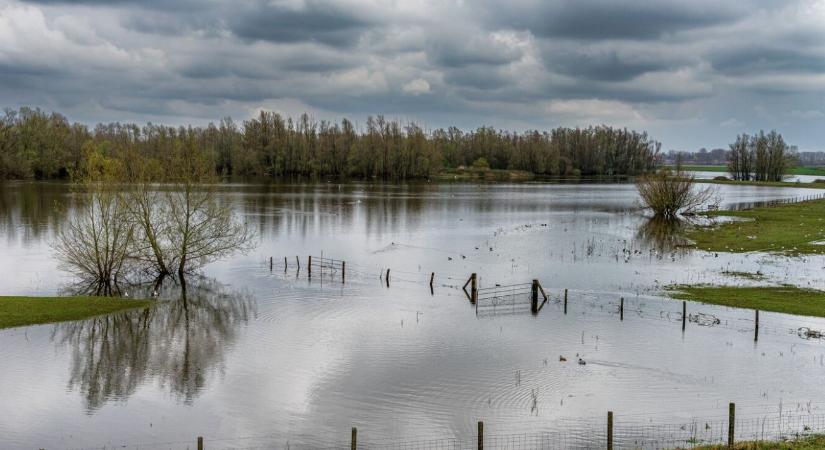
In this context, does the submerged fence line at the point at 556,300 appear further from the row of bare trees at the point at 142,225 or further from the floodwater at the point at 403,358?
the row of bare trees at the point at 142,225

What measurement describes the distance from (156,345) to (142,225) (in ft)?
63.7

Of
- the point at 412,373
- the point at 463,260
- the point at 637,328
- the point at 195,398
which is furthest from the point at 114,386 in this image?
the point at 463,260

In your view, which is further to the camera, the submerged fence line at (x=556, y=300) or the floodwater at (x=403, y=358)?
the submerged fence line at (x=556, y=300)

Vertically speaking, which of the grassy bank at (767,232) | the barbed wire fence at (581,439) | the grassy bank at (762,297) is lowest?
the barbed wire fence at (581,439)

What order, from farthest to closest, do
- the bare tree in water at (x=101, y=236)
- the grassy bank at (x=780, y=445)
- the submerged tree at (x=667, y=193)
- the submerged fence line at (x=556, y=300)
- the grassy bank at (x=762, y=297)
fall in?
the submerged tree at (x=667, y=193) < the bare tree in water at (x=101, y=236) < the grassy bank at (x=762, y=297) < the submerged fence line at (x=556, y=300) < the grassy bank at (x=780, y=445)

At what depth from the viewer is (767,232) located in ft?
251

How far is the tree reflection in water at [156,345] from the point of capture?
96.5 feet

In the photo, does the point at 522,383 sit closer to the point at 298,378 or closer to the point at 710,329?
the point at 298,378

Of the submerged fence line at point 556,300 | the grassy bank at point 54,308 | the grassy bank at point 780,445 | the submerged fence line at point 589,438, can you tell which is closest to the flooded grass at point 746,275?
the submerged fence line at point 556,300

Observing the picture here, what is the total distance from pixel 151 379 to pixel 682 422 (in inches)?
883

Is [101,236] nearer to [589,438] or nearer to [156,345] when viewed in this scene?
[156,345]

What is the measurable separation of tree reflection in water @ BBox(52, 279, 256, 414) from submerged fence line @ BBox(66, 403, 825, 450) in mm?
5093

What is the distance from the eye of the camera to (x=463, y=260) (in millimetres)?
60812

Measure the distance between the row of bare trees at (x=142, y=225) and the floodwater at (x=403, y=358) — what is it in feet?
8.62
